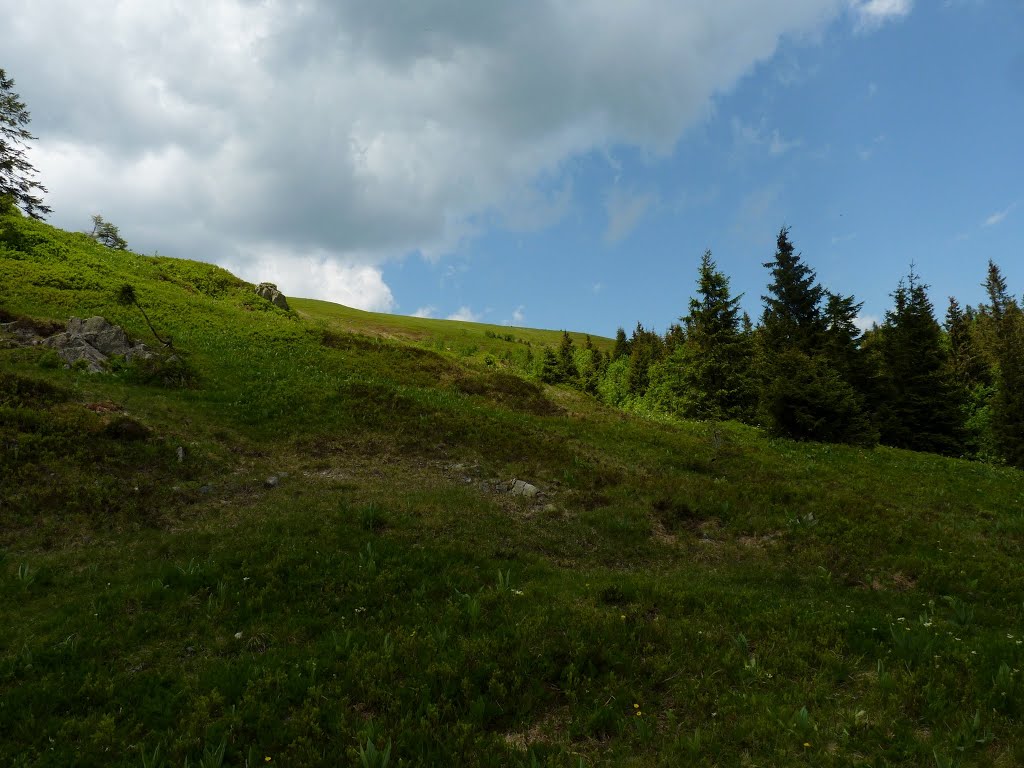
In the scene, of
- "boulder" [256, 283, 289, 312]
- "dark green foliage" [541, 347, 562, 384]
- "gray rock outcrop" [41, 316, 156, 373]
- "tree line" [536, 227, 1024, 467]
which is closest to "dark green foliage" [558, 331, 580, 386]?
"dark green foliage" [541, 347, 562, 384]

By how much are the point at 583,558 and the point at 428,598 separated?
4411 millimetres

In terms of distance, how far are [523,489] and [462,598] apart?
747 cm

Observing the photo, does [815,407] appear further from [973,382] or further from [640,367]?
[640,367]

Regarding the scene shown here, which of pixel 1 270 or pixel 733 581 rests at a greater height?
pixel 1 270

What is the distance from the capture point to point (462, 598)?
29.6ft

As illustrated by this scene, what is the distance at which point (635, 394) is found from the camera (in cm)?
7794

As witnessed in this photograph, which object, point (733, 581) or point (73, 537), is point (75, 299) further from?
point (733, 581)

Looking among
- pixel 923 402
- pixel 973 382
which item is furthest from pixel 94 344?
pixel 973 382

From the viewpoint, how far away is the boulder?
177ft

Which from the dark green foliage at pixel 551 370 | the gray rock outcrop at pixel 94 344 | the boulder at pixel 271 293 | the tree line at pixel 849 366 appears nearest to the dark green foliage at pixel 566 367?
the dark green foliage at pixel 551 370

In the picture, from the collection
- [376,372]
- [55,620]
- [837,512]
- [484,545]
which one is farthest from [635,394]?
[55,620]

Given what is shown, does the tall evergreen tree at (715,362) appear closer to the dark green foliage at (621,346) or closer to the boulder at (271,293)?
the boulder at (271,293)

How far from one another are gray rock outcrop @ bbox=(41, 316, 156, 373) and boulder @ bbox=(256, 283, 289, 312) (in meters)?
29.0

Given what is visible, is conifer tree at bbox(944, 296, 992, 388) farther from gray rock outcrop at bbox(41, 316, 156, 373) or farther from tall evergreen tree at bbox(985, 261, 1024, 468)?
gray rock outcrop at bbox(41, 316, 156, 373)
